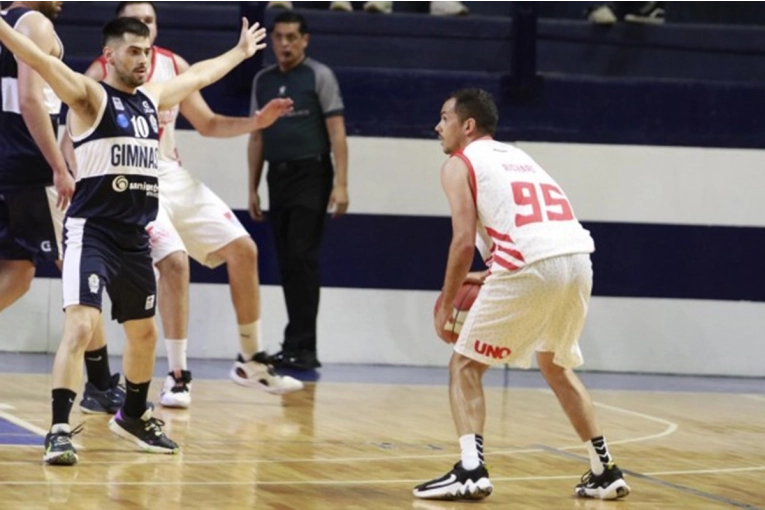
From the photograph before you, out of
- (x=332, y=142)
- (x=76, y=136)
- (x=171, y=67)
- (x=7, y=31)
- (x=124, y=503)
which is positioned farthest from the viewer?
(x=332, y=142)

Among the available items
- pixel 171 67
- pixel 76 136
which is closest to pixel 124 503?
pixel 76 136

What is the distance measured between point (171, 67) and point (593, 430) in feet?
11.9

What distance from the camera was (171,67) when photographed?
8688 millimetres

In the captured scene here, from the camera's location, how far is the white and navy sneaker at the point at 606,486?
6078 mm

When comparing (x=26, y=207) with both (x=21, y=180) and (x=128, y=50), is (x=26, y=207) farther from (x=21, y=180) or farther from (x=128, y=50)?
(x=128, y=50)

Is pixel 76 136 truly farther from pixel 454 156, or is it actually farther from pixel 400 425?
pixel 400 425

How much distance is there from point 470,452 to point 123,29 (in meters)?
2.29

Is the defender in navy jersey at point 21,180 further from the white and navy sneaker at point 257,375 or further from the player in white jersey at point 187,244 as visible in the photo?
the white and navy sneaker at point 257,375

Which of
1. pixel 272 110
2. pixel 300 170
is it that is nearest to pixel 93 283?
pixel 272 110

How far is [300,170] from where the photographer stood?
33.9 ft

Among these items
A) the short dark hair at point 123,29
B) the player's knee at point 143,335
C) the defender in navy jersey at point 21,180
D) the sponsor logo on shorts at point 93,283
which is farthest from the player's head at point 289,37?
the sponsor logo on shorts at point 93,283

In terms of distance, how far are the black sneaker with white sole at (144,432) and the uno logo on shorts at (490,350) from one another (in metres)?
1.55

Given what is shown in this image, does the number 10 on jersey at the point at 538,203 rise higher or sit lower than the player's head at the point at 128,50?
lower

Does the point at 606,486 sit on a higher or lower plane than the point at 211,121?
lower
